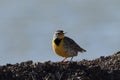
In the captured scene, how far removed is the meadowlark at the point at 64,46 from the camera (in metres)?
14.7

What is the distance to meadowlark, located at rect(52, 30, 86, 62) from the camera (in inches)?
579

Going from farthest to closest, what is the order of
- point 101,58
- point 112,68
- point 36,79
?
point 101,58, point 112,68, point 36,79

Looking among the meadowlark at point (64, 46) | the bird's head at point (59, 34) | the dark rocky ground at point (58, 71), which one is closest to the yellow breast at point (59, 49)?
the meadowlark at point (64, 46)

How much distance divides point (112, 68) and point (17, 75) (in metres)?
2.12

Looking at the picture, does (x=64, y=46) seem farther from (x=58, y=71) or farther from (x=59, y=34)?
(x=58, y=71)

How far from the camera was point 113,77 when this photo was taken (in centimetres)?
1265

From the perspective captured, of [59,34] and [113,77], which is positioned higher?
[59,34]

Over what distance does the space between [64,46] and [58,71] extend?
246 centimetres

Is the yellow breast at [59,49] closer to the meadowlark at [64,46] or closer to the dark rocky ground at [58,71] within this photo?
the meadowlark at [64,46]

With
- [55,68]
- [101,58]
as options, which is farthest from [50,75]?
[101,58]

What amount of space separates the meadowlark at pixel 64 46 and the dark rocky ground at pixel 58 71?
1.53 metres

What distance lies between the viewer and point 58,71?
1238 centimetres

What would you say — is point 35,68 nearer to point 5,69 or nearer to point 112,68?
point 5,69

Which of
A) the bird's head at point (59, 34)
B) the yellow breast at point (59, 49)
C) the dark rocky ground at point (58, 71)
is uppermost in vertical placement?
the bird's head at point (59, 34)
